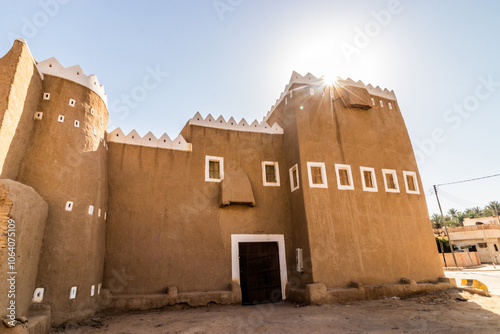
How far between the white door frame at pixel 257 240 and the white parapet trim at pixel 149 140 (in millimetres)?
4272

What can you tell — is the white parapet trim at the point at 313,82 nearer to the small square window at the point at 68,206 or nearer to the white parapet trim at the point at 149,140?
the white parapet trim at the point at 149,140

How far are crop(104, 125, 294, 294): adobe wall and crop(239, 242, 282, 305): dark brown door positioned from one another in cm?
61

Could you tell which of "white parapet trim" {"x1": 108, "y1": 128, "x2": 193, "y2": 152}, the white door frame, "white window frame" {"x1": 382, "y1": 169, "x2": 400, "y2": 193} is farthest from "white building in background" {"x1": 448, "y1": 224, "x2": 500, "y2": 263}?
"white parapet trim" {"x1": 108, "y1": 128, "x2": 193, "y2": 152}

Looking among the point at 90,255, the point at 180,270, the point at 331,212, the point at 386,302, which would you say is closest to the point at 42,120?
the point at 90,255

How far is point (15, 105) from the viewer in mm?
7566

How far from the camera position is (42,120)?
8719 millimetres

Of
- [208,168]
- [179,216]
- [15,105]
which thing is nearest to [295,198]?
[208,168]

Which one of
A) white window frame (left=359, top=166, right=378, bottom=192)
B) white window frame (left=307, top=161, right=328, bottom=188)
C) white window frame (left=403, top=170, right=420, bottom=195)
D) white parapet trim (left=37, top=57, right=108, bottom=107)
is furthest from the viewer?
white window frame (left=403, top=170, right=420, bottom=195)

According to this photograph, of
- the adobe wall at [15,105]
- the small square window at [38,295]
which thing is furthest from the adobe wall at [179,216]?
the adobe wall at [15,105]

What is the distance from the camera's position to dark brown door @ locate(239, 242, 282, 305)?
11662 mm

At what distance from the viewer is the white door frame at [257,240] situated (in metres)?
11.3

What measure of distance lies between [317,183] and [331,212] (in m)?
1.29

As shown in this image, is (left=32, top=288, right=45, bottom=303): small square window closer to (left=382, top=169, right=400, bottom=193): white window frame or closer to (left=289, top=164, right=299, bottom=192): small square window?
(left=289, top=164, right=299, bottom=192): small square window

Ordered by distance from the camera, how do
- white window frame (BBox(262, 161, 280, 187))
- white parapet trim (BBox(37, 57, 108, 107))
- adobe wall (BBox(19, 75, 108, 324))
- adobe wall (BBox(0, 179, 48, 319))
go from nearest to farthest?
adobe wall (BBox(0, 179, 48, 319)) → adobe wall (BBox(19, 75, 108, 324)) → white parapet trim (BBox(37, 57, 108, 107)) → white window frame (BBox(262, 161, 280, 187))
